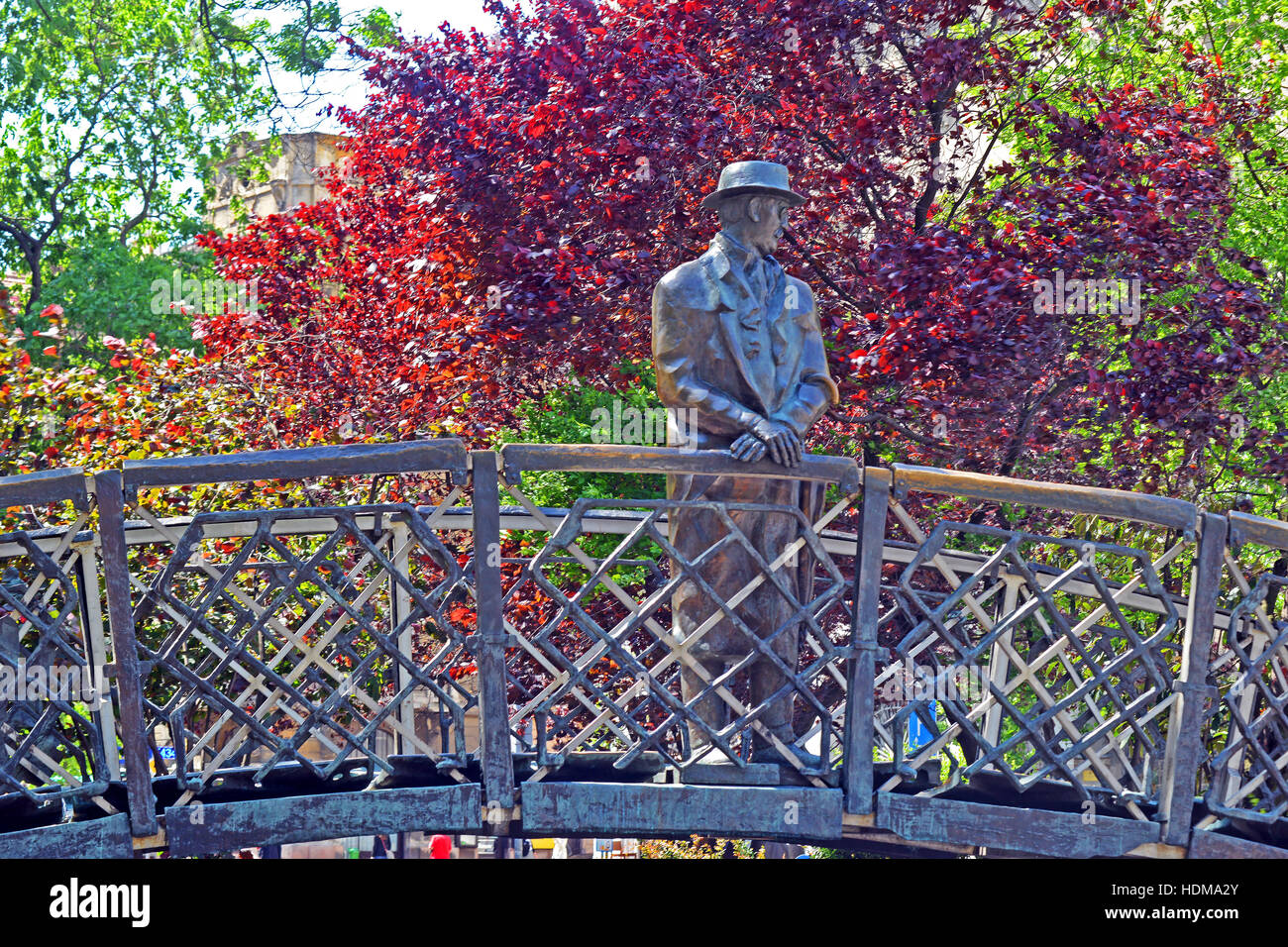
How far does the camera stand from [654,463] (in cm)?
605

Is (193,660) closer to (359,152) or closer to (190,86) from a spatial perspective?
(359,152)

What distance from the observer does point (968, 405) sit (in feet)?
30.2

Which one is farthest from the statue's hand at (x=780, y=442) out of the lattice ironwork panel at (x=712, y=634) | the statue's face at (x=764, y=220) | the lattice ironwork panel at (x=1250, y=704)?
the lattice ironwork panel at (x=1250, y=704)

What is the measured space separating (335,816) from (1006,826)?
9.07 ft

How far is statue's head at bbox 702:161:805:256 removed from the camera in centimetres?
659

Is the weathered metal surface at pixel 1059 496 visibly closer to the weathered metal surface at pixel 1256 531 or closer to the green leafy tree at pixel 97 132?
the weathered metal surface at pixel 1256 531

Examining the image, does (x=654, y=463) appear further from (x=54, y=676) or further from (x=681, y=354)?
(x=54, y=676)

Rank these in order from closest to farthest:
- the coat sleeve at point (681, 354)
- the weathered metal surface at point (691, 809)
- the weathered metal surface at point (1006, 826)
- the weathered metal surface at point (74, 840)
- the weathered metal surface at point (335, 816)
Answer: the weathered metal surface at point (74, 840) < the weathered metal surface at point (335, 816) < the weathered metal surface at point (691, 809) < the weathered metal surface at point (1006, 826) < the coat sleeve at point (681, 354)

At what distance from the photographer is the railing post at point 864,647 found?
604 cm

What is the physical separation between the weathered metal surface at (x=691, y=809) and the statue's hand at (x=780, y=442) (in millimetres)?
1353

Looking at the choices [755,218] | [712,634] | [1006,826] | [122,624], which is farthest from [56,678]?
[1006,826]

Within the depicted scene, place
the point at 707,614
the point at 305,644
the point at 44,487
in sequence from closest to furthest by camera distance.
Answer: the point at 44,487 → the point at 305,644 → the point at 707,614

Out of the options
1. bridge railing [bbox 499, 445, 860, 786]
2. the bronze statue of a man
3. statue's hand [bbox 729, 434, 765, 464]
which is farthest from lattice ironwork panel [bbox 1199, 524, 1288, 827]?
statue's hand [bbox 729, 434, 765, 464]

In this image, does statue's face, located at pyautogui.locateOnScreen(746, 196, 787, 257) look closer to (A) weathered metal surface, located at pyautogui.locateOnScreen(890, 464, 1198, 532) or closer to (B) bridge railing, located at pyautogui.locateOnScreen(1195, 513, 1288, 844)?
(A) weathered metal surface, located at pyautogui.locateOnScreen(890, 464, 1198, 532)
